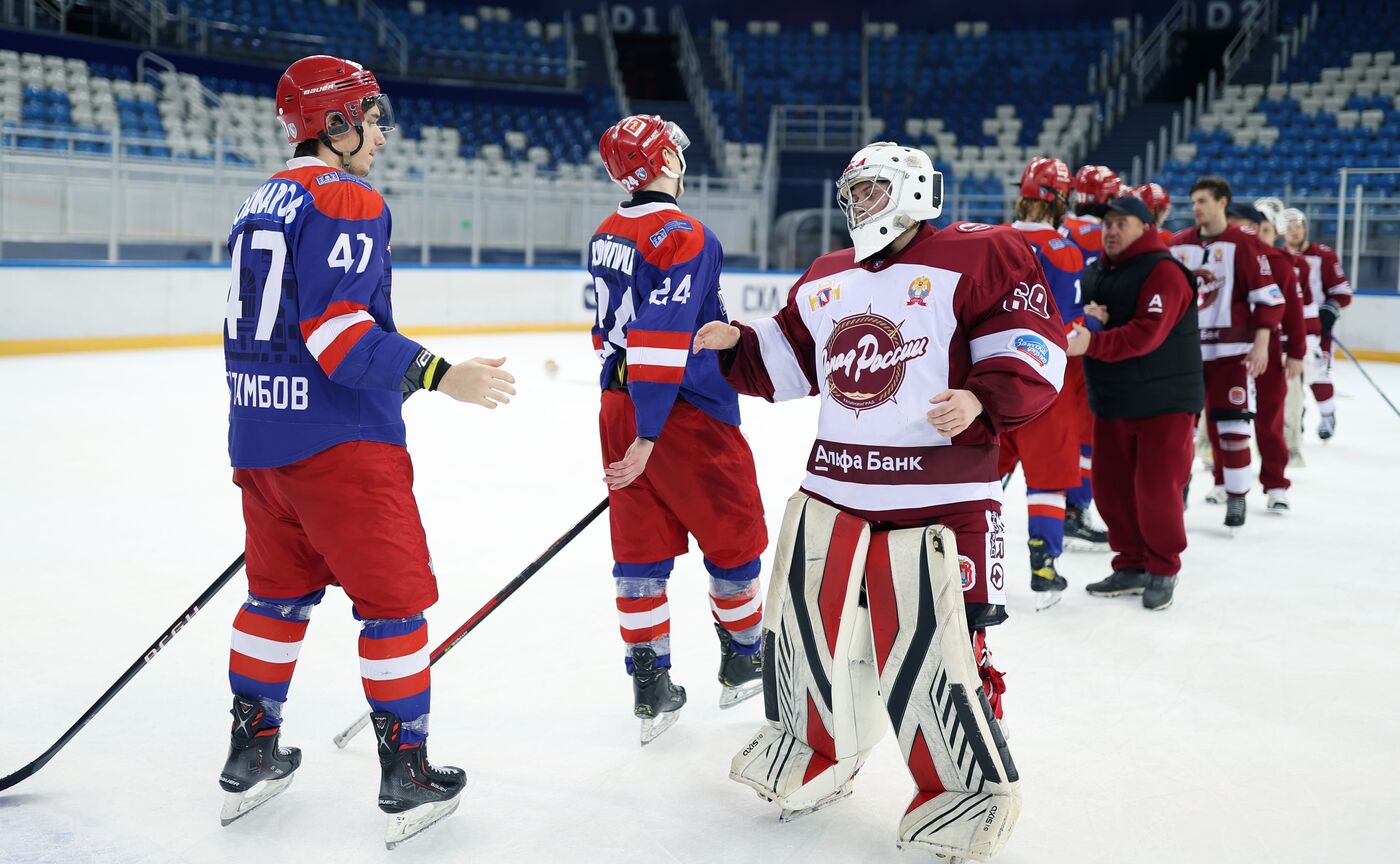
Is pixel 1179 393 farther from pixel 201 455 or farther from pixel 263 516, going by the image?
pixel 201 455

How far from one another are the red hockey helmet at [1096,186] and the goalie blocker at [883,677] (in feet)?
8.20

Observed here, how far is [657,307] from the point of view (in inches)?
108

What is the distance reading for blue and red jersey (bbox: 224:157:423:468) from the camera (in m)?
2.22

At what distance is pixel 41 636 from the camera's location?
3.57 m

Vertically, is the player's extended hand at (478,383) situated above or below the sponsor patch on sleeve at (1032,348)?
below

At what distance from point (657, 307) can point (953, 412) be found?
82cm

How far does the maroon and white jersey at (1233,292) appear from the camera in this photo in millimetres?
5371

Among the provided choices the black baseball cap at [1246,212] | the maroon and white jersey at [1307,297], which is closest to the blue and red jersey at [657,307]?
the black baseball cap at [1246,212]

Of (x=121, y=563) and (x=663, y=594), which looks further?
(x=121, y=563)

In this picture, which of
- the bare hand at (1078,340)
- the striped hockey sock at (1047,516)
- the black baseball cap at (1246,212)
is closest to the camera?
the bare hand at (1078,340)

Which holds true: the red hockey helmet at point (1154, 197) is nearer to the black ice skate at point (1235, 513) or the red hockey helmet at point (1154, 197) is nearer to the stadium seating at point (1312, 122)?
the black ice skate at point (1235, 513)

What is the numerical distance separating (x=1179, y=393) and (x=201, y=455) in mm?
4760

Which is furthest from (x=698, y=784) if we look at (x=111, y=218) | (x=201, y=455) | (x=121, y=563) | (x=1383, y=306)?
(x=1383, y=306)

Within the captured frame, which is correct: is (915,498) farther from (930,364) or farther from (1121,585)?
(1121,585)
